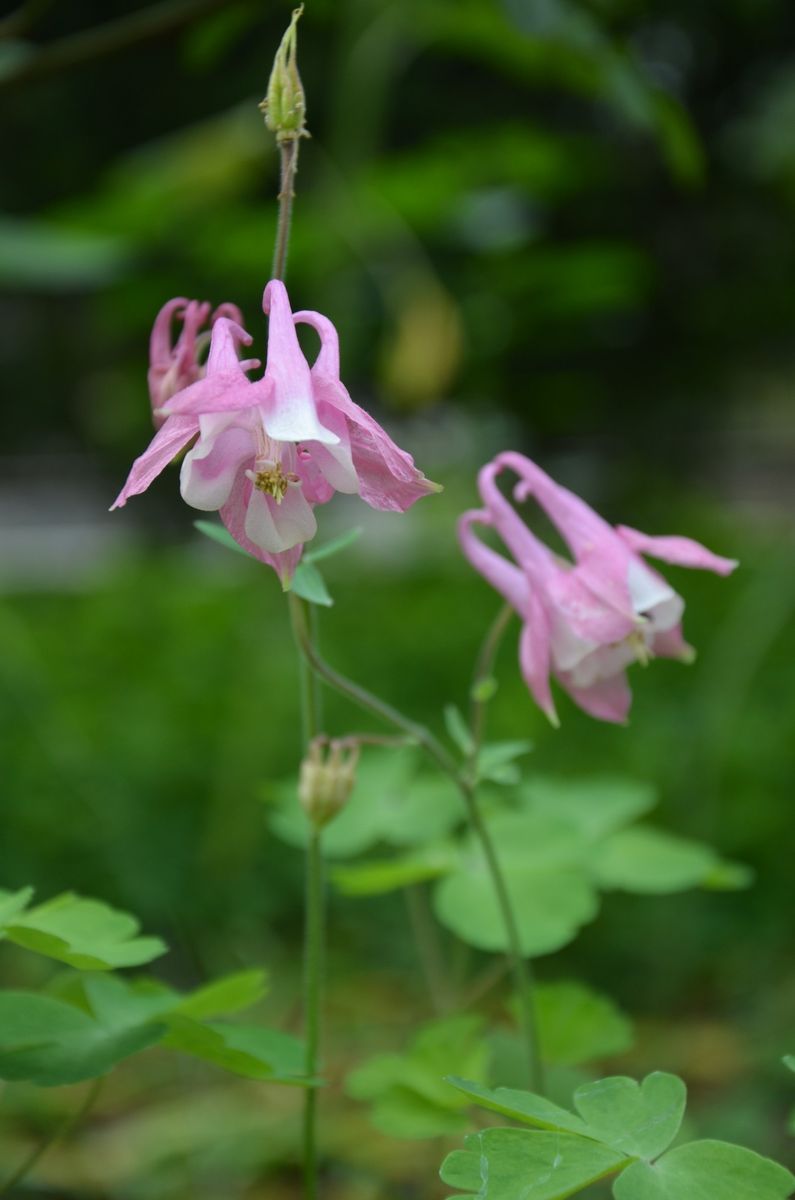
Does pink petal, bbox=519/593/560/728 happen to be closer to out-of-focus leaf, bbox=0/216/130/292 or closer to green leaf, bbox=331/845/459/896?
green leaf, bbox=331/845/459/896

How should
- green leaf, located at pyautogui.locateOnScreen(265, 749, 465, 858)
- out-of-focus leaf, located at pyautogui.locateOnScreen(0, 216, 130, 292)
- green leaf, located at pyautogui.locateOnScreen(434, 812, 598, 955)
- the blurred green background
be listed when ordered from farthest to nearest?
out-of-focus leaf, located at pyautogui.locateOnScreen(0, 216, 130, 292) < the blurred green background < green leaf, located at pyautogui.locateOnScreen(265, 749, 465, 858) < green leaf, located at pyautogui.locateOnScreen(434, 812, 598, 955)

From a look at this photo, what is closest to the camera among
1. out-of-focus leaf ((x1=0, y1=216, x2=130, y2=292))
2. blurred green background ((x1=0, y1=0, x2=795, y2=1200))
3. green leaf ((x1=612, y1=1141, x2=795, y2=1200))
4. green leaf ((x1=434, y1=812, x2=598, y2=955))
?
green leaf ((x1=612, y1=1141, x2=795, y2=1200))

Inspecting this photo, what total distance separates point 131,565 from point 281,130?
2057 millimetres

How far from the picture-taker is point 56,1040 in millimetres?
528

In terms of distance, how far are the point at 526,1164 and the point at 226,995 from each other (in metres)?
0.22

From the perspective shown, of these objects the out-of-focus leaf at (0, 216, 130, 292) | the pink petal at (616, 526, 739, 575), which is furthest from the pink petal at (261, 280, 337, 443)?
the out-of-focus leaf at (0, 216, 130, 292)

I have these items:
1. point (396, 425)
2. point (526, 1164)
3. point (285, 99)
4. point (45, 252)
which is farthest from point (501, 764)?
point (396, 425)

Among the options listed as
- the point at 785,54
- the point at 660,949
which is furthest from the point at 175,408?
the point at 785,54

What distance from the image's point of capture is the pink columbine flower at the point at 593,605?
0.56 metres

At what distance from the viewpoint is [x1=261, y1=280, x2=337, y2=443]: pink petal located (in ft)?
1.41

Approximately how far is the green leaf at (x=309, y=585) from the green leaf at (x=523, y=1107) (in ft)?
0.66

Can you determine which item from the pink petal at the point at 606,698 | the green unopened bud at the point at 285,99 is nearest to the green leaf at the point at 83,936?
the pink petal at the point at 606,698

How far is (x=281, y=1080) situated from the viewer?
1.68 feet

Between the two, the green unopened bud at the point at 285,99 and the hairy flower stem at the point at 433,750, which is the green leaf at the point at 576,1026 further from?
the green unopened bud at the point at 285,99
